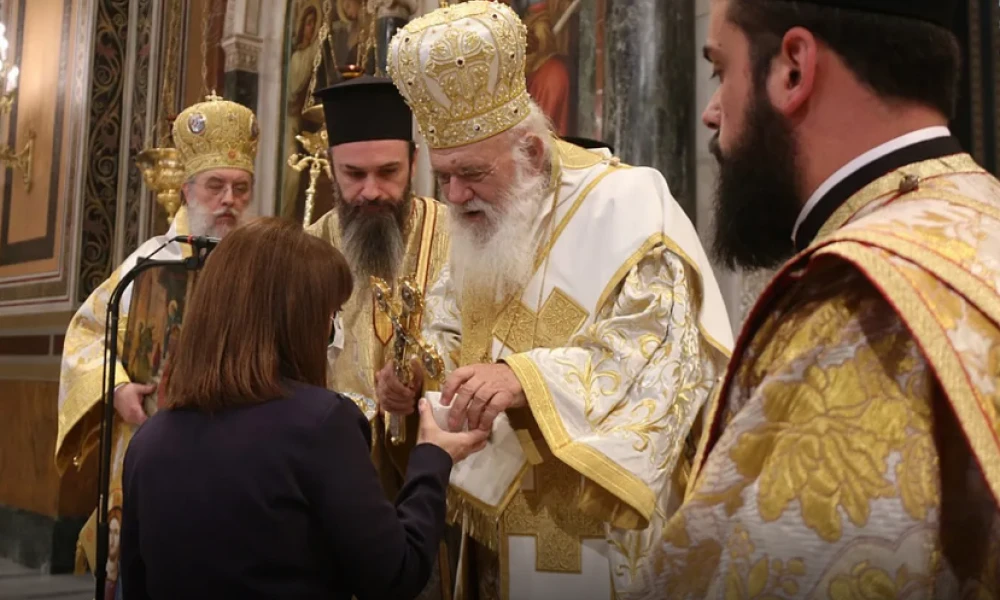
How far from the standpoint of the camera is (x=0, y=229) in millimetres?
9672

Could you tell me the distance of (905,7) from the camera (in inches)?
50.4

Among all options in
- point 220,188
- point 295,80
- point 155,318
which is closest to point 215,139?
point 220,188

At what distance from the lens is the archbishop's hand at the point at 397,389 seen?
103 inches

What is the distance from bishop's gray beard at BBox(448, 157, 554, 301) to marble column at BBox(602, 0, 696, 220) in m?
1.25

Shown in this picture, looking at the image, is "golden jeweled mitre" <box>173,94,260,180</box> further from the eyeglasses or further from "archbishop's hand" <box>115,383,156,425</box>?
"archbishop's hand" <box>115,383,156,425</box>

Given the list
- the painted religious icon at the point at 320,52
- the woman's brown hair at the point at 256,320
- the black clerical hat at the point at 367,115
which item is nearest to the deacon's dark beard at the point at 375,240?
the black clerical hat at the point at 367,115

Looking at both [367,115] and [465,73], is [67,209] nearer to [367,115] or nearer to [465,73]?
[367,115]

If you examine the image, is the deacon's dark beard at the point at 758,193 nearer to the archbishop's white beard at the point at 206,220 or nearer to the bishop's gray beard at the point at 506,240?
the bishop's gray beard at the point at 506,240

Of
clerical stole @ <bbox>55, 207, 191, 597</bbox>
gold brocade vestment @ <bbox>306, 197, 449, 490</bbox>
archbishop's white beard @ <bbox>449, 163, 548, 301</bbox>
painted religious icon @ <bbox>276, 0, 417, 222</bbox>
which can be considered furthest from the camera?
painted religious icon @ <bbox>276, 0, 417, 222</bbox>

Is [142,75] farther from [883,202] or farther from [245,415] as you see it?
[883,202]

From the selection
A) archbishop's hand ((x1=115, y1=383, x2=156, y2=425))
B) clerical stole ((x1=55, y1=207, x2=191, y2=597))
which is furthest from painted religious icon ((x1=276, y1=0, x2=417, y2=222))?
archbishop's hand ((x1=115, y1=383, x2=156, y2=425))

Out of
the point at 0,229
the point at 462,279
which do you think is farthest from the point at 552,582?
the point at 0,229

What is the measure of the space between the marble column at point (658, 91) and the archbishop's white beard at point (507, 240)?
1248mm

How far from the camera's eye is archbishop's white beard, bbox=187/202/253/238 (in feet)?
14.9
